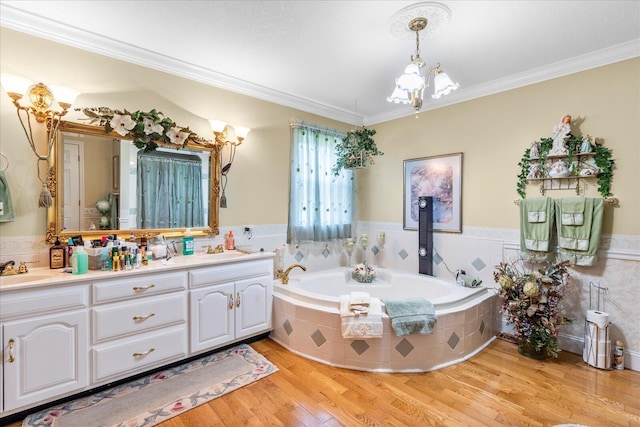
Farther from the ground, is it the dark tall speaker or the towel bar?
the towel bar

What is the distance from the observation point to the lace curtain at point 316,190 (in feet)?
11.9

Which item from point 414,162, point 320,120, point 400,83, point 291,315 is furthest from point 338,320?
point 320,120

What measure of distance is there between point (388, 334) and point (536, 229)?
68.9 inches

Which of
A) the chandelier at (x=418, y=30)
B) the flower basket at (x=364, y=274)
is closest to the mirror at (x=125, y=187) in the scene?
the flower basket at (x=364, y=274)

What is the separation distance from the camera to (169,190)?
9.05 feet

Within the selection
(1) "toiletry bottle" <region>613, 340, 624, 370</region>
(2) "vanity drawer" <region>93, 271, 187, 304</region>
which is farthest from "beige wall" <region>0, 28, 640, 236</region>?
(1) "toiletry bottle" <region>613, 340, 624, 370</region>

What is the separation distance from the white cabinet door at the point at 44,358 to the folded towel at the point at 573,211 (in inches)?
150

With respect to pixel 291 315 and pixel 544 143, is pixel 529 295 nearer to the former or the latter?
pixel 544 143

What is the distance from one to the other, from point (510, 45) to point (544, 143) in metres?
0.99

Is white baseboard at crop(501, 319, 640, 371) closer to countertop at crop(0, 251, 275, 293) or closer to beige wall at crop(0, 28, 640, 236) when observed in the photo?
beige wall at crop(0, 28, 640, 236)

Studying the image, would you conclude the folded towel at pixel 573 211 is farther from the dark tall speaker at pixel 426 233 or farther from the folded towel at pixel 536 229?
the dark tall speaker at pixel 426 233

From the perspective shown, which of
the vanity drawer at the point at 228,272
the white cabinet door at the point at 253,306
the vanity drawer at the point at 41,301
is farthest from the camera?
the white cabinet door at the point at 253,306

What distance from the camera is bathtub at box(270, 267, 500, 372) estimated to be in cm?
243

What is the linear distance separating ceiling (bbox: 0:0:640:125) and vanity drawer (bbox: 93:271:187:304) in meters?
1.82
